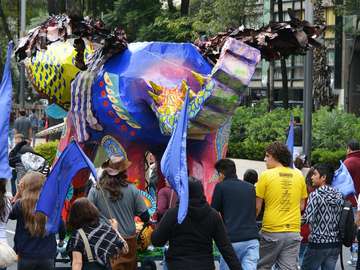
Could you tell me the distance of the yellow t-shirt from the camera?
29.4 feet

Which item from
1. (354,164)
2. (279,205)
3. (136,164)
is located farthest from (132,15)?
(279,205)

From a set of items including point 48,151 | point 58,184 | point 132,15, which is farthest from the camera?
point 132,15

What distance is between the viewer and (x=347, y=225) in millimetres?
9562

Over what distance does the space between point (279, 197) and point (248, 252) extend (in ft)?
2.20

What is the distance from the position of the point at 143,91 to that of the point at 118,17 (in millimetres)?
22137

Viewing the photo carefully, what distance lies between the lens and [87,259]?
7113mm

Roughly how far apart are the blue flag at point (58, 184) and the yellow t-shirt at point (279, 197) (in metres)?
1.83

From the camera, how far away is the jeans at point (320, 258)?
9.60 metres

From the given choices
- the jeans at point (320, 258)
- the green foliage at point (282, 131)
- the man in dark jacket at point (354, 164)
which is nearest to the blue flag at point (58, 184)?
the jeans at point (320, 258)

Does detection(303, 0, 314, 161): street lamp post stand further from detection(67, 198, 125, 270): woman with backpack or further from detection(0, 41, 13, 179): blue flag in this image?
detection(67, 198, 125, 270): woman with backpack

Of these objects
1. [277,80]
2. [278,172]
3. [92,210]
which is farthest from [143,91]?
[277,80]

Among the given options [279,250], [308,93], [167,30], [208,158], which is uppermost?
[167,30]

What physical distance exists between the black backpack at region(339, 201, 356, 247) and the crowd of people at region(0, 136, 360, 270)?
0.06 metres

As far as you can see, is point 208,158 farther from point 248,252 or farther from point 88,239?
point 88,239
